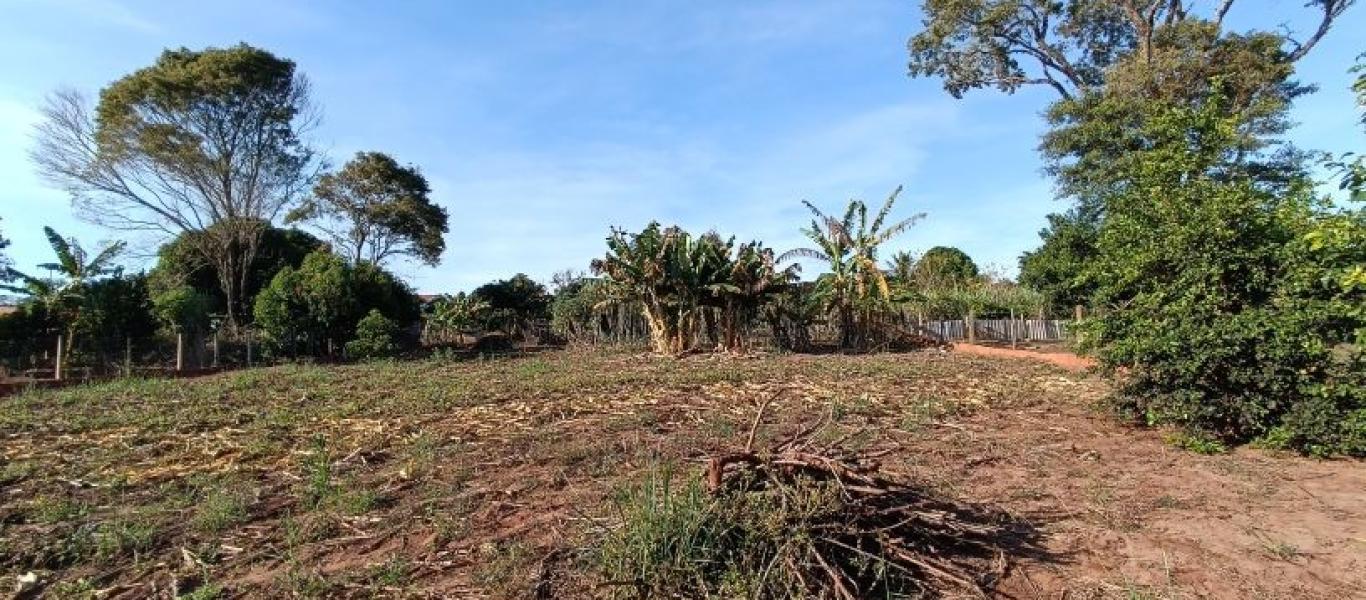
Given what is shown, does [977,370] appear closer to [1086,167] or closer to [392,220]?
[1086,167]

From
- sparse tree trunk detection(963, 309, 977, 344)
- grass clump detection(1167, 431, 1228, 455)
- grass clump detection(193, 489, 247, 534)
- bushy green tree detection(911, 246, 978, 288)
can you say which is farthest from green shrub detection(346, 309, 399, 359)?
bushy green tree detection(911, 246, 978, 288)

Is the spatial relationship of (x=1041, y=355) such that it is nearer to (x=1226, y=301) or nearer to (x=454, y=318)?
(x=1226, y=301)

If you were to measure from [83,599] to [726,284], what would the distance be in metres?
15.6

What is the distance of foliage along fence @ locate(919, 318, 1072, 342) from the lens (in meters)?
26.5

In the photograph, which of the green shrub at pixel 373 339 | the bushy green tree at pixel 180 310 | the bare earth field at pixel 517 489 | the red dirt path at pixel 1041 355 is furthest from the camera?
the green shrub at pixel 373 339

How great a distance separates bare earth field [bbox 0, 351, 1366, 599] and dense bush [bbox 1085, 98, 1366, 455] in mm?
399

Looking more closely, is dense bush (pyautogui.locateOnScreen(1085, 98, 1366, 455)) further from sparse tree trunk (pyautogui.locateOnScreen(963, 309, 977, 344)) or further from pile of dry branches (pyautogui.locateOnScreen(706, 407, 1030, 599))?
sparse tree trunk (pyautogui.locateOnScreen(963, 309, 977, 344))

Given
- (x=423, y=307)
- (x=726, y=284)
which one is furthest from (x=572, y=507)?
(x=423, y=307)

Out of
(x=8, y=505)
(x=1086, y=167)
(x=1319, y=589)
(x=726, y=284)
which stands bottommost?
(x=1319, y=589)

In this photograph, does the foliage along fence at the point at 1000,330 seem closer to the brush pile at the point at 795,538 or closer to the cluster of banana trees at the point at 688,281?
the cluster of banana trees at the point at 688,281

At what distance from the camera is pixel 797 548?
134 inches

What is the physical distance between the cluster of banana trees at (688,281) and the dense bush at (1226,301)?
11.5 metres

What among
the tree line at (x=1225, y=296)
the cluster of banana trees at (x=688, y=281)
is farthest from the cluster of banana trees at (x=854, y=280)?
the tree line at (x=1225, y=296)

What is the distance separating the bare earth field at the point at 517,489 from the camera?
3773mm
